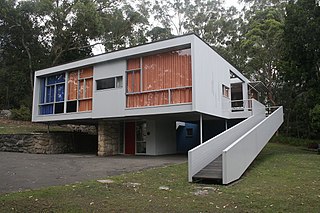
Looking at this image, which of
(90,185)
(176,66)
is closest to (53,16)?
(176,66)

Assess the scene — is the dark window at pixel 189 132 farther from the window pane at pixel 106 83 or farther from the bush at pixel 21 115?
the bush at pixel 21 115

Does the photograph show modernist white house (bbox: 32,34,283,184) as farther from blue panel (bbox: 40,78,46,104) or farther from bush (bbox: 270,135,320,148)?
bush (bbox: 270,135,320,148)

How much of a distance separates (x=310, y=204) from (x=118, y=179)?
4739mm

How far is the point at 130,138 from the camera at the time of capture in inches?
681

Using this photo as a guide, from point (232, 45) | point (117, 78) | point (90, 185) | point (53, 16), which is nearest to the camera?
point (90, 185)

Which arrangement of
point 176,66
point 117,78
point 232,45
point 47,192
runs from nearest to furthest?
point 47,192 < point 176,66 < point 117,78 < point 232,45

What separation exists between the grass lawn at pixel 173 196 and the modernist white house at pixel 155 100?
3.39 feet

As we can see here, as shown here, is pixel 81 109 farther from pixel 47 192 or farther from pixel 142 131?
pixel 47 192

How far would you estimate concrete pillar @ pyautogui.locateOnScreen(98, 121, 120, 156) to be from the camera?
53.6 feet

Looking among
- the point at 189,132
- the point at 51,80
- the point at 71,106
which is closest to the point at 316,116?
the point at 189,132

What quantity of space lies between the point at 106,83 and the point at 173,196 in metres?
10.3

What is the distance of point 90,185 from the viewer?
696cm

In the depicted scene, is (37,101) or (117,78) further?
(37,101)

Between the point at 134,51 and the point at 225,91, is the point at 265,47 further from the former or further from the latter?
the point at 134,51
